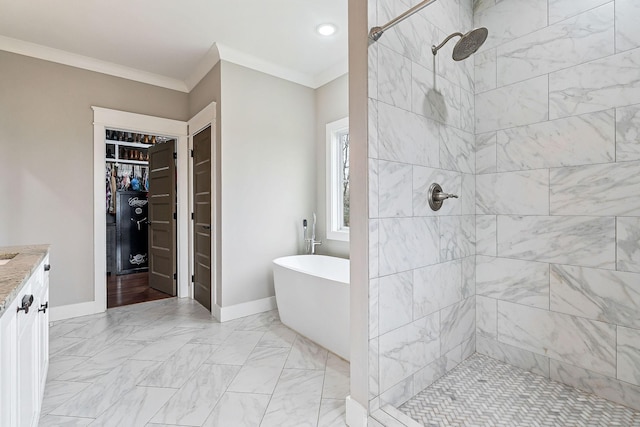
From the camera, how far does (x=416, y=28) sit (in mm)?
1771

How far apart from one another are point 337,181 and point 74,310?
3.15 meters

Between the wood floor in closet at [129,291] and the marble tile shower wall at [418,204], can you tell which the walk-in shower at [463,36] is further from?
the wood floor in closet at [129,291]

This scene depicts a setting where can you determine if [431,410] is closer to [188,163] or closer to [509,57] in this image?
[509,57]

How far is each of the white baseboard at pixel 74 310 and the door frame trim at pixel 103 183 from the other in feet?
0.04

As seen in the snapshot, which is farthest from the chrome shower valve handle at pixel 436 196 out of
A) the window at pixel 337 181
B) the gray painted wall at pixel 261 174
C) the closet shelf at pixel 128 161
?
the closet shelf at pixel 128 161

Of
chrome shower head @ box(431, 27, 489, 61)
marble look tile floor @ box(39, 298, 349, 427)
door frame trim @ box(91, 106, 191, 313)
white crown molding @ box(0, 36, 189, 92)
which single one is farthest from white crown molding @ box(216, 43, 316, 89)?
marble look tile floor @ box(39, 298, 349, 427)

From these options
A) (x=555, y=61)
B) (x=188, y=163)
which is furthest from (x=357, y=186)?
(x=188, y=163)

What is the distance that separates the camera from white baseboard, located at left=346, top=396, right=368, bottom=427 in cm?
154

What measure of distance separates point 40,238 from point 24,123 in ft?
3.73

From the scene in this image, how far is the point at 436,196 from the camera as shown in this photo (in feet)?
6.00

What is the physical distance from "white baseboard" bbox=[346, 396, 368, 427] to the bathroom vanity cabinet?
53.2 inches

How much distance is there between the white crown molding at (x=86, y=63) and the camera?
299cm

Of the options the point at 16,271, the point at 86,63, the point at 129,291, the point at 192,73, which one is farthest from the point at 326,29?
the point at 129,291

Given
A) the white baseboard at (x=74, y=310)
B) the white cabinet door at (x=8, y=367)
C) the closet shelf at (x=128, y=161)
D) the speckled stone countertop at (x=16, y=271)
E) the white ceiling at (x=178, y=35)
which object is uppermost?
the white ceiling at (x=178, y=35)
